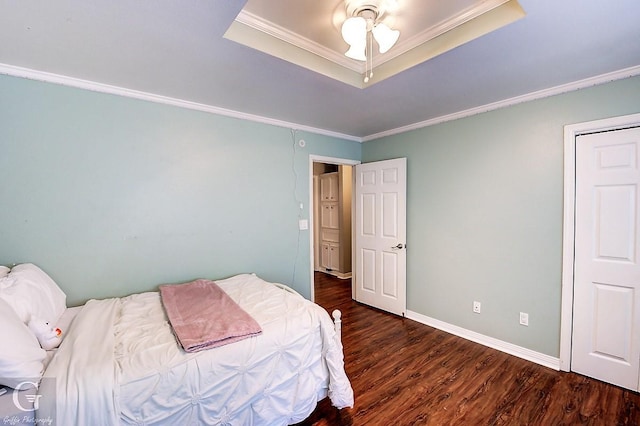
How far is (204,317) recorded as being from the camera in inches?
69.0

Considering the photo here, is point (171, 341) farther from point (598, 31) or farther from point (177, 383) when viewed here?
point (598, 31)

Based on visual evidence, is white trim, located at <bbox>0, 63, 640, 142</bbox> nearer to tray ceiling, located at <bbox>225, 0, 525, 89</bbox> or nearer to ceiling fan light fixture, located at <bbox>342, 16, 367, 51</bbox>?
tray ceiling, located at <bbox>225, 0, 525, 89</bbox>

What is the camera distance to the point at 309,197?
341cm

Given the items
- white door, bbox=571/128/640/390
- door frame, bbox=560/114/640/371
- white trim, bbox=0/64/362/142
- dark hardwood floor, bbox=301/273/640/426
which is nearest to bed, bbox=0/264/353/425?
dark hardwood floor, bbox=301/273/640/426

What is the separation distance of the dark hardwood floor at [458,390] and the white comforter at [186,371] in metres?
0.38

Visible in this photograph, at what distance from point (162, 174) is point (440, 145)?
2.89 meters

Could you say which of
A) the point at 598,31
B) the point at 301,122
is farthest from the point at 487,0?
the point at 301,122

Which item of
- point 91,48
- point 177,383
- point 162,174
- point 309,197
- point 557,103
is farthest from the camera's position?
point 309,197

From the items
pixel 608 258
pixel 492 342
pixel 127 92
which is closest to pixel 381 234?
pixel 492 342

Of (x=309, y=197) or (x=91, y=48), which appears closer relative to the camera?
(x=91, y=48)

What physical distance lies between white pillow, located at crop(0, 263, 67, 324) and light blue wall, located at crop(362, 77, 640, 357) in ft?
10.8
